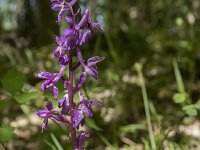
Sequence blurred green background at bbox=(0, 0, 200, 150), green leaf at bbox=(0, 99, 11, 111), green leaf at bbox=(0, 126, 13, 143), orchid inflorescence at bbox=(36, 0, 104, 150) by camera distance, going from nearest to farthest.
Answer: orchid inflorescence at bbox=(36, 0, 104, 150), green leaf at bbox=(0, 126, 13, 143), green leaf at bbox=(0, 99, 11, 111), blurred green background at bbox=(0, 0, 200, 150)

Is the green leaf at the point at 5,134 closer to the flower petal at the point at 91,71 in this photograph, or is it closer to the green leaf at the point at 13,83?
the green leaf at the point at 13,83

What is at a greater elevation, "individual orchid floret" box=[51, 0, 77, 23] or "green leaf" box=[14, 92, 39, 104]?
"individual orchid floret" box=[51, 0, 77, 23]

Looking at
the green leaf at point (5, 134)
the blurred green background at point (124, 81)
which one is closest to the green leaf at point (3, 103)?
the blurred green background at point (124, 81)

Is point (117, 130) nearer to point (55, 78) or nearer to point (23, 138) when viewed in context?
point (23, 138)

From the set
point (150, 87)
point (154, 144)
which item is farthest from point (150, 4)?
point (154, 144)

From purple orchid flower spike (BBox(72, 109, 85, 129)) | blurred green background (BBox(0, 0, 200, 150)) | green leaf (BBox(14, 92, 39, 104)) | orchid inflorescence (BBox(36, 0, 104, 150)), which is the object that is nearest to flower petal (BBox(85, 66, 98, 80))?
orchid inflorescence (BBox(36, 0, 104, 150))

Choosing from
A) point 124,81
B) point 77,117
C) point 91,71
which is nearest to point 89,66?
point 91,71

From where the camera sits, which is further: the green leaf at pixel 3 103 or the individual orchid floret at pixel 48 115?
the green leaf at pixel 3 103

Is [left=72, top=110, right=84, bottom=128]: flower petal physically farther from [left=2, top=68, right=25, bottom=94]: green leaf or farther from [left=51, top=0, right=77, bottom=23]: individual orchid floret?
[left=2, top=68, right=25, bottom=94]: green leaf

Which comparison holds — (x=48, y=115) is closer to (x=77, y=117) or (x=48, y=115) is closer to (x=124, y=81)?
(x=77, y=117)
